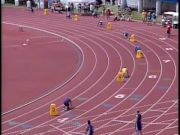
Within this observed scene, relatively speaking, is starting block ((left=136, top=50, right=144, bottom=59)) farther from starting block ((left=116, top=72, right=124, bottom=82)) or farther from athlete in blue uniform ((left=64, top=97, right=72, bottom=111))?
athlete in blue uniform ((left=64, top=97, right=72, bottom=111))

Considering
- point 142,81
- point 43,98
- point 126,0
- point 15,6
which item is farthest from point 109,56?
point 15,6

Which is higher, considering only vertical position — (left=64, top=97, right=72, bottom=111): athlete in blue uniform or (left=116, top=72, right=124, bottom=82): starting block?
(left=116, top=72, right=124, bottom=82): starting block

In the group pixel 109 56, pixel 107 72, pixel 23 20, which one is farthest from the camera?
pixel 23 20

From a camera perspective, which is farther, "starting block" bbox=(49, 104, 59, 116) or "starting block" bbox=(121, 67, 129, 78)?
"starting block" bbox=(121, 67, 129, 78)

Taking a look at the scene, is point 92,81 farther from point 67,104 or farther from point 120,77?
point 67,104

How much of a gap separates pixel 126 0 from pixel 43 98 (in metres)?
24.3

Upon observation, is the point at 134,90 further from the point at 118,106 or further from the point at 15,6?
the point at 15,6

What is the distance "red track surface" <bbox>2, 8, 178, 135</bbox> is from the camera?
15.9 m

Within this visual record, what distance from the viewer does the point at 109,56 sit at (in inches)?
1020

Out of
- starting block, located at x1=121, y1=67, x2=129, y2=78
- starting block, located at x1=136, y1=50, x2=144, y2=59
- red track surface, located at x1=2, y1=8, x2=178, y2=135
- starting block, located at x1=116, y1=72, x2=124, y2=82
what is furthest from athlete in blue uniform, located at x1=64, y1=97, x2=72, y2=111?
starting block, located at x1=136, y1=50, x2=144, y2=59

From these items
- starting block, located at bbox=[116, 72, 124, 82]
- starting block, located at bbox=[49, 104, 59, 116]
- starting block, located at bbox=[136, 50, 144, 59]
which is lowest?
starting block, located at bbox=[49, 104, 59, 116]

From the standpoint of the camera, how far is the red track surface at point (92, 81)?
15914 mm

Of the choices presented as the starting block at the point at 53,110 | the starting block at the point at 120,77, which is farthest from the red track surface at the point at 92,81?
the starting block at the point at 120,77

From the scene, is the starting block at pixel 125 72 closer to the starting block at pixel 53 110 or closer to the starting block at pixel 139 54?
the starting block at pixel 139 54
